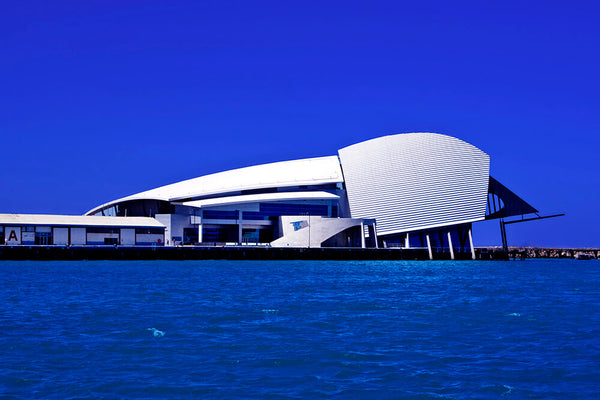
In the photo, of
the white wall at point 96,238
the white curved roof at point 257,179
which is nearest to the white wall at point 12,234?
the white wall at point 96,238

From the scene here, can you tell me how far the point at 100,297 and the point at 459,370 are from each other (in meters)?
17.5

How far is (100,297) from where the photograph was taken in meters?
27.1

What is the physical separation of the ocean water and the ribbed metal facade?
164 ft

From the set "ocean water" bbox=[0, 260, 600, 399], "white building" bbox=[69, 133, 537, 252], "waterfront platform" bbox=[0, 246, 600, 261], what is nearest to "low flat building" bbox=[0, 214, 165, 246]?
"white building" bbox=[69, 133, 537, 252]

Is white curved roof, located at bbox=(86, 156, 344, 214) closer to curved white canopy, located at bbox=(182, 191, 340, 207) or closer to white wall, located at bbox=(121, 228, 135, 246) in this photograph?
curved white canopy, located at bbox=(182, 191, 340, 207)

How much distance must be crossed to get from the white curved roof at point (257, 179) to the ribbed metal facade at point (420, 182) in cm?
504

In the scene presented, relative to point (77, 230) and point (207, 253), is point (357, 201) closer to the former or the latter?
point (207, 253)

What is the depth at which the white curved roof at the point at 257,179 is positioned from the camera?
81062 millimetres

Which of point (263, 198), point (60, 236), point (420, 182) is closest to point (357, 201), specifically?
point (420, 182)

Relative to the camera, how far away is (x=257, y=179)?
82.4 metres

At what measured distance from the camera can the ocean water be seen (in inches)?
481

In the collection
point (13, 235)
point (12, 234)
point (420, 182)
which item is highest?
point (420, 182)

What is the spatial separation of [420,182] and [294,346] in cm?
6423

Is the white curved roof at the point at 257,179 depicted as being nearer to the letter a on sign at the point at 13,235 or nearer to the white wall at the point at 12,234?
the white wall at the point at 12,234
